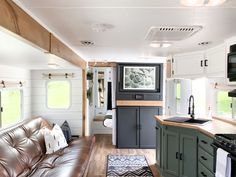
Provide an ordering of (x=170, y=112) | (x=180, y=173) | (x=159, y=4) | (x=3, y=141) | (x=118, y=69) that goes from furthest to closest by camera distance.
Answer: (x=118, y=69), (x=170, y=112), (x=180, y=173), (x=3, y=141), (x=159, y=4)

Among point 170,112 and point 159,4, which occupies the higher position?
point 159,4

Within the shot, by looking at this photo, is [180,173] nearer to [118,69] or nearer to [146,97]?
[146,97]

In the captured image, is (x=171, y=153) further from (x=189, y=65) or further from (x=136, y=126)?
(x=136, y=126)

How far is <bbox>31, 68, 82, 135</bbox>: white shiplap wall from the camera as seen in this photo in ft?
15.9

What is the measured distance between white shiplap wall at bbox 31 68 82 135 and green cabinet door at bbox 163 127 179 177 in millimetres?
2150

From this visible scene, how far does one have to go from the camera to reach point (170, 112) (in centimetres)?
518

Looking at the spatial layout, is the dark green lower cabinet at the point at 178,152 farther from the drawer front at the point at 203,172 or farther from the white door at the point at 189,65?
the white door at the point at 189,65

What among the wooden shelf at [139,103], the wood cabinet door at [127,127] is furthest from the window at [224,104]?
the wood cabinet door at [127,127]

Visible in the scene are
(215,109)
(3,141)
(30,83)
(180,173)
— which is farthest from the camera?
(30,83)

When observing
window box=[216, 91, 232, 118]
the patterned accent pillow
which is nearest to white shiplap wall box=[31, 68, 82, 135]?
the patterned accent pillow

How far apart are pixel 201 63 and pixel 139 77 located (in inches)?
85.6

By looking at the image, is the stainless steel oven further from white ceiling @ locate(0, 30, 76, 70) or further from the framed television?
the framed television

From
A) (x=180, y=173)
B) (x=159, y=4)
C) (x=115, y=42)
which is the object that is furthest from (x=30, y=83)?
(x=159, y=4)

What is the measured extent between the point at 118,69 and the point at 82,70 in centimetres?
100
